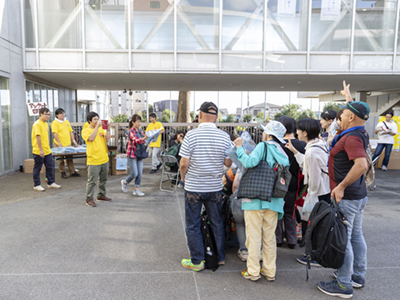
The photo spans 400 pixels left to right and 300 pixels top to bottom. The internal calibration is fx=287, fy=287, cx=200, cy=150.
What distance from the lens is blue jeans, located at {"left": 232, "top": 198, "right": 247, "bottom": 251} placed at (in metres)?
3.53

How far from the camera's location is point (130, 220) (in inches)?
200

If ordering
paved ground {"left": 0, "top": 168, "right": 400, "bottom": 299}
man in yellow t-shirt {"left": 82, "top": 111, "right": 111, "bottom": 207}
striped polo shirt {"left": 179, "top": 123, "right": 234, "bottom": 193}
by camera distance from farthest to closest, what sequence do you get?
1. man in yellow t-shirt {"left": 82, "top": 111, "right": 111, "bottom": 207}
2. striped polo shirt {"left": 179, "top": 123, "right": 234, "bottom": 193}
3. paved ground {"left": 0, "top": 168, "right": 400, "bottom": 299}

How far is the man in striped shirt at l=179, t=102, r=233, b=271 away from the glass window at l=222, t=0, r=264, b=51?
8.70 m

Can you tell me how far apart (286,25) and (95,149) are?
30.4 feet

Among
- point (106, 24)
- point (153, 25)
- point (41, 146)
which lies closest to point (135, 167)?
point (41, 146)

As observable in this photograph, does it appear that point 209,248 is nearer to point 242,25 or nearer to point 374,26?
point 242,25

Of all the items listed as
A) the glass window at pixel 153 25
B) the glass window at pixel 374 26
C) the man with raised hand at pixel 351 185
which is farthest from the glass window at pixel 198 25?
the man with raised hand at pixel 351 185

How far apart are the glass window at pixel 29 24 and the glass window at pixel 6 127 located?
1.95 meters

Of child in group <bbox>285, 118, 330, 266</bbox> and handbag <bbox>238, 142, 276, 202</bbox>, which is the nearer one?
handbag <bbox>238, 142, 276, 202</bbox>

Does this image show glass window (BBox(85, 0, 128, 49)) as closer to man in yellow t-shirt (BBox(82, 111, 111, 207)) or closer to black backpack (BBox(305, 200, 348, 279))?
man in yellow t-shirt (BBox(82, 111, 111, 207))

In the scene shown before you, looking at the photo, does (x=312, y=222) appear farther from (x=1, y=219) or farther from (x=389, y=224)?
(x=1, y=219)

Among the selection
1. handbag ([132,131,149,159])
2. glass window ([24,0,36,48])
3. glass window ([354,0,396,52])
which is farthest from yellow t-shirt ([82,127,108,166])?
glass window ([354,0,396,52])

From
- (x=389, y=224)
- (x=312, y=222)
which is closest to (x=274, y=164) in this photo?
(x=312, y=222)

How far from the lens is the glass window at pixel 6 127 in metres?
8.93
